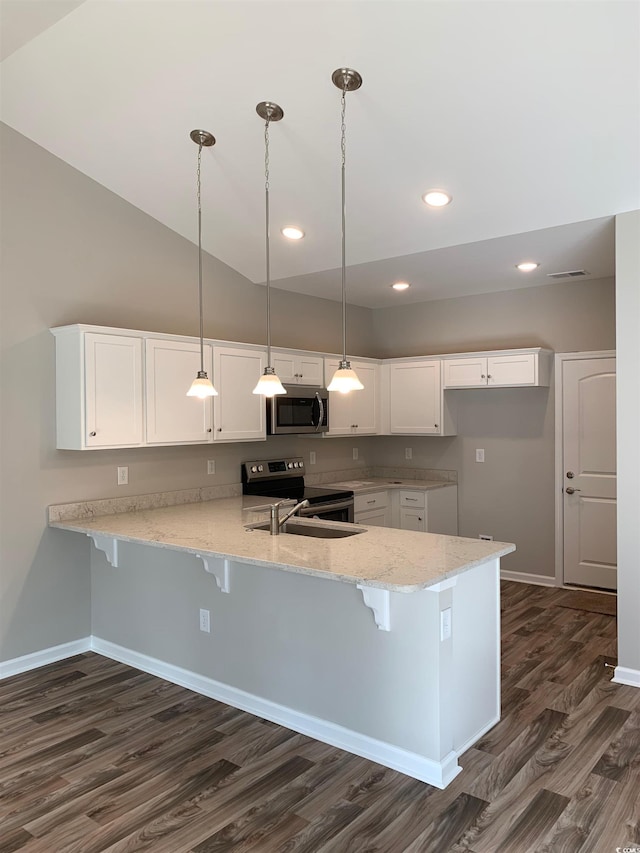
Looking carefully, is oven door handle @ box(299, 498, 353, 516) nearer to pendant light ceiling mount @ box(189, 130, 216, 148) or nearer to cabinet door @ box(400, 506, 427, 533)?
cabinet door @ box(400, 506, 427, 533)

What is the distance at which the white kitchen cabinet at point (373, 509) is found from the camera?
18.1ft

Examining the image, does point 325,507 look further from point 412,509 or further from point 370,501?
point 412,509

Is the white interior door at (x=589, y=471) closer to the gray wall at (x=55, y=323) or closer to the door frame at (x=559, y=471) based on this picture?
the door frame at (x=559, y=471)

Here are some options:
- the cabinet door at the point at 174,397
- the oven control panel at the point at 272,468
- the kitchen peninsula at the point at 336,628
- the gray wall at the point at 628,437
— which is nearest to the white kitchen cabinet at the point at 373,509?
the oven control panel at the point at 272,468

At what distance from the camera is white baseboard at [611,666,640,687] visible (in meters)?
3.60

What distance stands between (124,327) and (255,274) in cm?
129

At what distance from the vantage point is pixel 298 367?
5.34 metres

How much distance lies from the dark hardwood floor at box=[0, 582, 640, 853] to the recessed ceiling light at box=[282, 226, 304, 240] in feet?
10.0

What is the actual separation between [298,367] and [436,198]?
194cm

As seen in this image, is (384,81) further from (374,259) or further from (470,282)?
(470,282)

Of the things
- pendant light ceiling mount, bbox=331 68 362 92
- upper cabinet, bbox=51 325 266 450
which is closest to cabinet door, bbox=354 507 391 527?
upper cabinet, bbox=51 325 266 450

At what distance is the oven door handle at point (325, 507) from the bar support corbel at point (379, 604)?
203 centimetres

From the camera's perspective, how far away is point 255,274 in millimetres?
5203

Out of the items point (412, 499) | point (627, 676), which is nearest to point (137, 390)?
point (412, 499)
